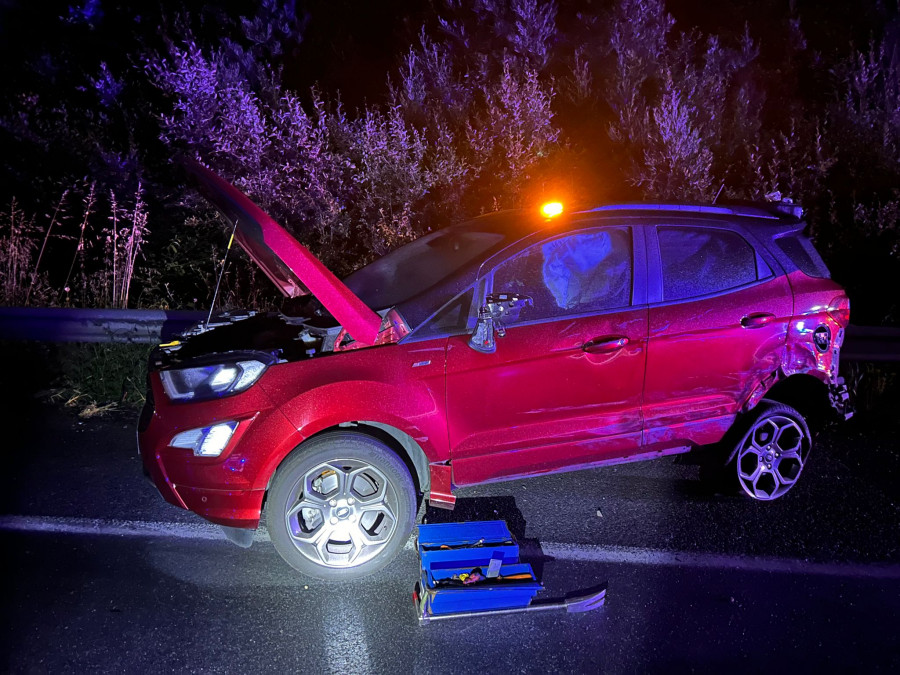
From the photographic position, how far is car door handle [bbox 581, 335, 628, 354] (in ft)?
12.9

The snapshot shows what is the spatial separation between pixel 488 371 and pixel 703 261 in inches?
57.9

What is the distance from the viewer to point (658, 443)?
426 cm

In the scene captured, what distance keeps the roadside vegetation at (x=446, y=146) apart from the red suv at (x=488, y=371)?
3.68 meters

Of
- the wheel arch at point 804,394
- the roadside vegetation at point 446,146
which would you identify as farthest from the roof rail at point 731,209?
the roadside vegetation at point 446,146

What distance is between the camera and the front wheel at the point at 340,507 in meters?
3.55

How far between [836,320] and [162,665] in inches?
157

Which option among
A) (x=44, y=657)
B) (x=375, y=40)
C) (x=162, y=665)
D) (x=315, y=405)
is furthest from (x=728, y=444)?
(x=375, y=40)

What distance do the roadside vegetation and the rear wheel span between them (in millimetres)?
3445

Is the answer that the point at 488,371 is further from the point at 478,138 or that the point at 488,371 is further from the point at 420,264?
the point at 478,138

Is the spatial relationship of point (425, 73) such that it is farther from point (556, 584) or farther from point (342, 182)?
point (556, 584)

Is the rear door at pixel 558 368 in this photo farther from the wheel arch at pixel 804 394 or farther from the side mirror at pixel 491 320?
the wheel arch at pixel 804 394

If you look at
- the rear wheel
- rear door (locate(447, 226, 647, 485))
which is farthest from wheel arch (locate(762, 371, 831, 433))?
rear door (locate(447, 226, 647, 485))

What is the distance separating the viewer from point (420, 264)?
4602 millimetres

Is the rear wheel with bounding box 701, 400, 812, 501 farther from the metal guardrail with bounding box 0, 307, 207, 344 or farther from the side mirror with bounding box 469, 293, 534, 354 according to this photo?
the metal guardrail with bounding box 0, 307, 207, 344
